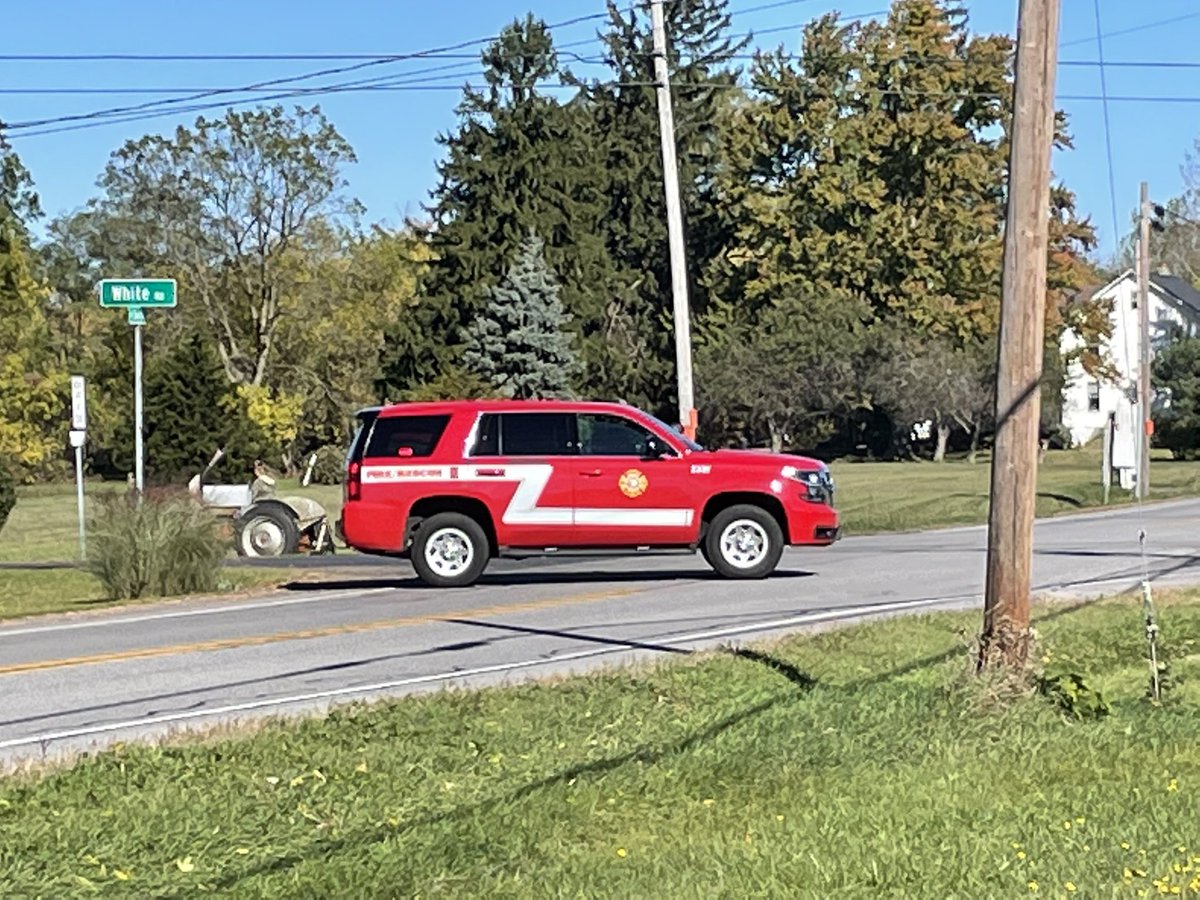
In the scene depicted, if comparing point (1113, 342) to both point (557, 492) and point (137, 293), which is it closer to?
point (557, 492)

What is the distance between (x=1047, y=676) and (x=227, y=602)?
36.3ft

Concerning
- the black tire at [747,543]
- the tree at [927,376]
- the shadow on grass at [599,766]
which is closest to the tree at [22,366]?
the tree at [927,376]

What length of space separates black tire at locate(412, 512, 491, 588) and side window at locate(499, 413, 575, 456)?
965 millimetres

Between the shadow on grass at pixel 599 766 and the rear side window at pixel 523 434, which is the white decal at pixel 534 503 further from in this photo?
the shadow on grass at pixel 599 766

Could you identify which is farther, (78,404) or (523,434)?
(78,404)

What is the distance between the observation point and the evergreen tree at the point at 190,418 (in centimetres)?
5753

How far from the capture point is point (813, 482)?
65.3ft

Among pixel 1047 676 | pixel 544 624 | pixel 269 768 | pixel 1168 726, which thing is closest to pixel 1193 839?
pixel 1168 726

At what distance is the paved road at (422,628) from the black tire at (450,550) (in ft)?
1.14

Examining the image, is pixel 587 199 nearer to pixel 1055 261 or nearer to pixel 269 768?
pixel 1055 261

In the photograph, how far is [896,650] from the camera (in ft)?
42.4

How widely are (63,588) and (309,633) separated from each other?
901cm

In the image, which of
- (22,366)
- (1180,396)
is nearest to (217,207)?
(22,366)

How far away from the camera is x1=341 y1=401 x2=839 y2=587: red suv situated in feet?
64.4
